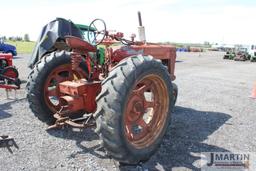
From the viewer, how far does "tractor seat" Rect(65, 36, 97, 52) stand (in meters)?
3.59

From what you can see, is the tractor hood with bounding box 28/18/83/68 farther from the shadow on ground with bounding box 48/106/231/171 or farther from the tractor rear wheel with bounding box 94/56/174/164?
the tractor rear wheel with bounding box 94/56/174/164

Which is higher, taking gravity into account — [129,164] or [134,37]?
[134,37]

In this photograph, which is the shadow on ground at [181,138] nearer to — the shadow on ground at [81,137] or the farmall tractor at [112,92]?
the shadow on ground at [81,137]

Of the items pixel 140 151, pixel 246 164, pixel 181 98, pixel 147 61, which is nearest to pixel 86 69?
pixel 147 61

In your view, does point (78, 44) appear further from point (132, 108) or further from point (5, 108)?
point (5, 108)

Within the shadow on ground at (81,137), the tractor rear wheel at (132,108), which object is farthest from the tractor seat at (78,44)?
the shadow on ground at (81,137)

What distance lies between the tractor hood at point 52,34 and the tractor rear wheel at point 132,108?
4.65m

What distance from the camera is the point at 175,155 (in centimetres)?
369

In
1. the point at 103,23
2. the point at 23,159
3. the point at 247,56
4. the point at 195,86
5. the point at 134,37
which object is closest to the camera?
the point at 23,159

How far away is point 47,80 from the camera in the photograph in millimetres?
4293

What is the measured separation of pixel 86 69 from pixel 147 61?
163 centimetres

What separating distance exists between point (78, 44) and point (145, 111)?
1340mm

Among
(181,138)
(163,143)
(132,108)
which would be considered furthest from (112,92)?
(181,138)

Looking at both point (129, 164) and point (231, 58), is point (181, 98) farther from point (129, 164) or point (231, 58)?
point (231, 58)
